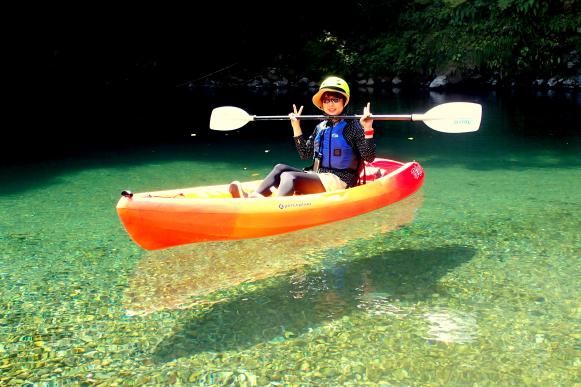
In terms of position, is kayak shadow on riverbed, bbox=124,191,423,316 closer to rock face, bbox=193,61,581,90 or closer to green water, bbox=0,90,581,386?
green water, bbox=0,90,581,386

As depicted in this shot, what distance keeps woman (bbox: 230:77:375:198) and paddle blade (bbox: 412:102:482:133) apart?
66 cm

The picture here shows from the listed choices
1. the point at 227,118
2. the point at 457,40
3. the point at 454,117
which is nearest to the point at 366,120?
the point at 454,117

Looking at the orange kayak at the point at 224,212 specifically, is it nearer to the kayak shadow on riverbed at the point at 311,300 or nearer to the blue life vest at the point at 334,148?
the blue life vest at the point at 334,148

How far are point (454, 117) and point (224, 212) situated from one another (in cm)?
216

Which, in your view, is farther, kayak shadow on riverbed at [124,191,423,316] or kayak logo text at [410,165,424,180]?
kayak logo text at [410,165,424,180]

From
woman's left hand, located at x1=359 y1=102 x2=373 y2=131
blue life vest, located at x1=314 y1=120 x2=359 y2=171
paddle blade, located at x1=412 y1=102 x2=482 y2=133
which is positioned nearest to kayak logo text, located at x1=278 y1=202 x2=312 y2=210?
blue life vest, located at x1=314 y1=120 x2=359 y2=171

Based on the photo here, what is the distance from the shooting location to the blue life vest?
474 cm

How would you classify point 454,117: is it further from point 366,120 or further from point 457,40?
point 457,40

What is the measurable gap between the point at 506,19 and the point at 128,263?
577 inches

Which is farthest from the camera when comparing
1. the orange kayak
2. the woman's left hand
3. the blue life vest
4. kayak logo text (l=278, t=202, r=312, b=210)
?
the blue life vest

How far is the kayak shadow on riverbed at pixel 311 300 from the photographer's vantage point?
129 inches

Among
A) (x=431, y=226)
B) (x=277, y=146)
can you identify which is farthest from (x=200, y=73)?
(x=431, y=226)

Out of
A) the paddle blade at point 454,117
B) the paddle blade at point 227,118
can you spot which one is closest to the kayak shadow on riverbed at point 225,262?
the paddle blade at point 454,117

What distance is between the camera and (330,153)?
479 cm
